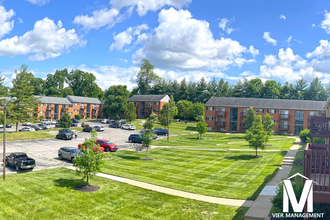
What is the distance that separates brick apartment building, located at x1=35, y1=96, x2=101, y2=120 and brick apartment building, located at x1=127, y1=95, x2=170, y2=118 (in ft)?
60.0

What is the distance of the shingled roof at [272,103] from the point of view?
66.4m

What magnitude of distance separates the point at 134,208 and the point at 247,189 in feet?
28.8

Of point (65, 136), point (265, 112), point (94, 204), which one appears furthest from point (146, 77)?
point (94, 204)

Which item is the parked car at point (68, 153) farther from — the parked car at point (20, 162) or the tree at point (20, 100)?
the tree at point (20, 100)

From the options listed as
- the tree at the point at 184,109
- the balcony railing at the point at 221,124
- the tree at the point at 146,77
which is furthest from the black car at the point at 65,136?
the tree at the point at 146,77

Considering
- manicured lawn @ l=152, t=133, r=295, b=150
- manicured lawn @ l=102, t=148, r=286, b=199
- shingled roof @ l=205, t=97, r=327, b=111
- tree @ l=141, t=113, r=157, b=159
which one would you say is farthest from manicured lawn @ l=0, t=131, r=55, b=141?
shingled roof @ l=205, t=97, r=327, b=111

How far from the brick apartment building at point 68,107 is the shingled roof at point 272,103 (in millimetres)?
52478

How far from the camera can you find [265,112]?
6975cm

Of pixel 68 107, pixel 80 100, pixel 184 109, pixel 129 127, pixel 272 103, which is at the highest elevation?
pixel 272 103

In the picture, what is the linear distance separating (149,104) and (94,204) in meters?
81.4

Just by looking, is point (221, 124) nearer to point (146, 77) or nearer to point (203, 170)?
point (203, 170)

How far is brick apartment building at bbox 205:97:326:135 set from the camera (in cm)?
6600

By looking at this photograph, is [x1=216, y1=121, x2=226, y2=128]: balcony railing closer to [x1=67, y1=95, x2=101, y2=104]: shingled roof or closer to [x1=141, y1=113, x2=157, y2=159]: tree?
[x1=141, y1=113, x2=157, y2=159]: tree

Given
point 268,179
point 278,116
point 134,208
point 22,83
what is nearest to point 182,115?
point 278,116
